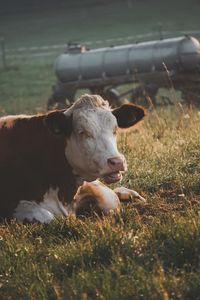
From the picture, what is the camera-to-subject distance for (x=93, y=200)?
668 centimetres

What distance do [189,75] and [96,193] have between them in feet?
35.6

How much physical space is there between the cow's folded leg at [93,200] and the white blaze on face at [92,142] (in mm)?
208

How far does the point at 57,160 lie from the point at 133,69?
11703mm

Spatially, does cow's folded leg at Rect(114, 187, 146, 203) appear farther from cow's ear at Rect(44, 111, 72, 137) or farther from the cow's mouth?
cow's ear at Rect(44, 111, 72, 137)

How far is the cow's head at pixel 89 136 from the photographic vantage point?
6188mm

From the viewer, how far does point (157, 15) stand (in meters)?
40.4

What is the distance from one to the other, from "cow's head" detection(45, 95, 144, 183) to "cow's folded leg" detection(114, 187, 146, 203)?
47cm

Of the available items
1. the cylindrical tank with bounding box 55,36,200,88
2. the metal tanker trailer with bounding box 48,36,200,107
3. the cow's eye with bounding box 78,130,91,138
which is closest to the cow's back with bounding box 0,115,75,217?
the cow's eye with bounding box 78,130,91,138

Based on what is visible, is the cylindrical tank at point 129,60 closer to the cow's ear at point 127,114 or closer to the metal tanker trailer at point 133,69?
the metal tanker trailer at point 133,69

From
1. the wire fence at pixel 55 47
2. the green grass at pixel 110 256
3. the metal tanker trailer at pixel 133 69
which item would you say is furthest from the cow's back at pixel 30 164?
the wire fence at pixel 55 47

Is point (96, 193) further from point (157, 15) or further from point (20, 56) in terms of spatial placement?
point (157, 15)

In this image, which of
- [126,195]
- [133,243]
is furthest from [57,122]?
[133,243]

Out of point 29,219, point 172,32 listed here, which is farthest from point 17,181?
point 172,32

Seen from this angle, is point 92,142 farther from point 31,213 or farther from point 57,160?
point 31,213
